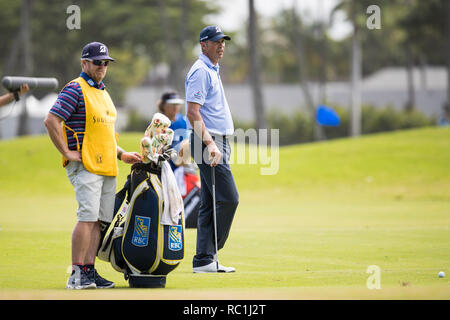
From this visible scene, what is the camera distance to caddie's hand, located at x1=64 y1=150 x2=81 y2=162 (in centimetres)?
705

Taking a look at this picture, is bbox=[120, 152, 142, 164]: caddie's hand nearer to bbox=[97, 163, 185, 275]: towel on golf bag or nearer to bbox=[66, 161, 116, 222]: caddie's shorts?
bbox=[97, 163, 185, 275]: towel on golf bag

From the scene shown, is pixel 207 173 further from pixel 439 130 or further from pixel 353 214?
pixel 439 130

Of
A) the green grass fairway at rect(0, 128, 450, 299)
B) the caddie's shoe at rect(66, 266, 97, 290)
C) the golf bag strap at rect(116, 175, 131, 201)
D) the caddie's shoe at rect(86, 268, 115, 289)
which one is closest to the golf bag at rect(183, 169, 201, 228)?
the green grass fairway at rect(0, 128, 450, 299)

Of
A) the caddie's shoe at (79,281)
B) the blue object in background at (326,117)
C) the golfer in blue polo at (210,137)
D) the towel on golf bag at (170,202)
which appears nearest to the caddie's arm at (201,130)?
the golfer in blue polo at (210,137)

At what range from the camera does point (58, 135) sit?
7023 millimetres

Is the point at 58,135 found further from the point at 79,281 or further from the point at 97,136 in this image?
the point at 79,281

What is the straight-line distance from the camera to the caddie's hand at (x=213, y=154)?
7980mm

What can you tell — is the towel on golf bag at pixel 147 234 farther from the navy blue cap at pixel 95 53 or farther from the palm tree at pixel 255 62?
the palm tree at pixel 255 62

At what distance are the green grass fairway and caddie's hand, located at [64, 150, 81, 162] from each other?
1.11m

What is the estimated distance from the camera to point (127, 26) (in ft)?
180

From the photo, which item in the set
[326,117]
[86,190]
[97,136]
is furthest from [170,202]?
[326,117]

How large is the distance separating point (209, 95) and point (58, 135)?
6.10ft

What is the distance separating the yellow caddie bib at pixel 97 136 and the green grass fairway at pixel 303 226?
1.07 m

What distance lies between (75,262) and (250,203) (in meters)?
Result: 14.5
